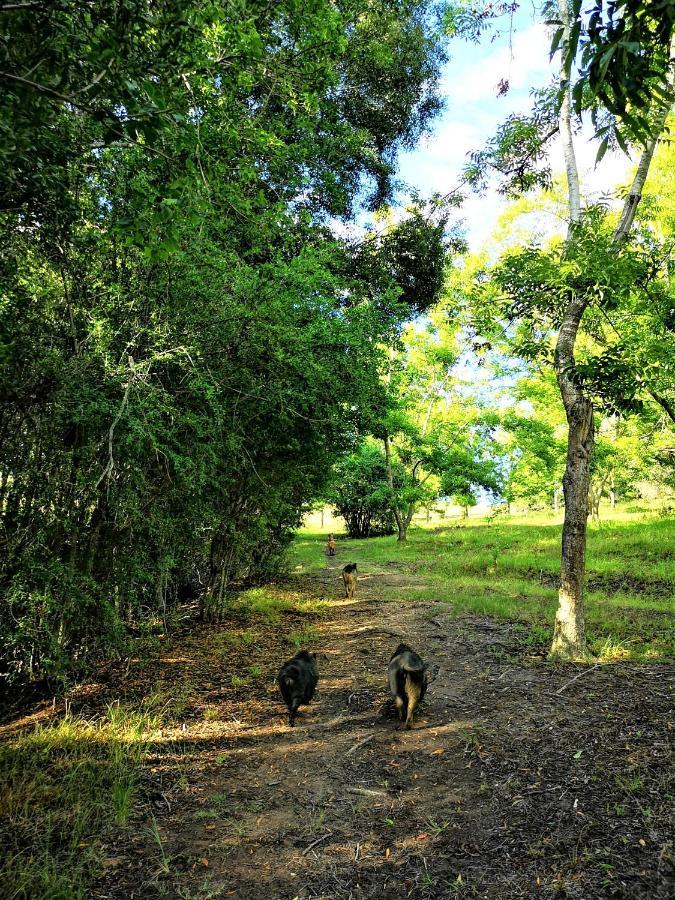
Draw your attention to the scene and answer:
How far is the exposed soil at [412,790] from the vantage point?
2689mm

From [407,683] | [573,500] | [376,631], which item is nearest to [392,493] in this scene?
[376,631]

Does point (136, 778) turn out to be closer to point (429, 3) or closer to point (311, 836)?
point (311, 836)

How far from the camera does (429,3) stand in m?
11.3

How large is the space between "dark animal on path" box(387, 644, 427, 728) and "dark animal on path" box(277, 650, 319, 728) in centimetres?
88

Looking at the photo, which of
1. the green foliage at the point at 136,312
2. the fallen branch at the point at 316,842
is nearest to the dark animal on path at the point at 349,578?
the green foliage at the point at 136,312

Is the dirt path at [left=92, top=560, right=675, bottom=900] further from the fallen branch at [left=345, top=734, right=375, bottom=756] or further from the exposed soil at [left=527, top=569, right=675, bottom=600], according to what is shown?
the exposed soil at [left=527, top=569, right=675, bottom=600]

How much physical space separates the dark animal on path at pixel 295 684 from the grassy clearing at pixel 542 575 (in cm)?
377

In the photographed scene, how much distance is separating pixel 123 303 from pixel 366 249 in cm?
824

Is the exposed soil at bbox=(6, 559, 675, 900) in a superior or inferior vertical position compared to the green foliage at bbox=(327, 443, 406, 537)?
inferior

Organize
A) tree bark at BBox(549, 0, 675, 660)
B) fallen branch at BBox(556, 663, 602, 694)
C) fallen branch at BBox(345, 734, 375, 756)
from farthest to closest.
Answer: tree bark at BBox(549, 0, 675, 660) → fallen branch at BBox(556, 663, 602, 694) → fallen branch at BBox(345, 734, 375, 756)

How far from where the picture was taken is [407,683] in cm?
448

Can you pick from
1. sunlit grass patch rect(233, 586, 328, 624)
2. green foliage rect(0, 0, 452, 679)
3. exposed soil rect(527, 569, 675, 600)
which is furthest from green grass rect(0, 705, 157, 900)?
exposed soil rect(527, 569, 675, 600)

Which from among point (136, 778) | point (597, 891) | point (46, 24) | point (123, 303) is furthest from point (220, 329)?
point (597, 891)

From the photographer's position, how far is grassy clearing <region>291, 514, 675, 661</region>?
24.4 ft
